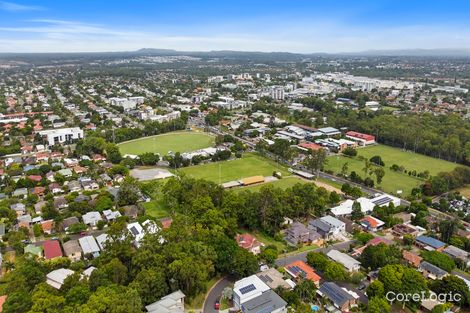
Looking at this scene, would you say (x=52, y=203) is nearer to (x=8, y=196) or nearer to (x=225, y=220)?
(x=8, y=196)

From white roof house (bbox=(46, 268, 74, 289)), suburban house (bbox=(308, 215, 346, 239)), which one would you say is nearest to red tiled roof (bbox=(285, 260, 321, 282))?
suburban house (bbox=(308, 215, 346, 239))

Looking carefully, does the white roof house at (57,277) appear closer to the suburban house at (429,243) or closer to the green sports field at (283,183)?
the green sports field at (283,183)

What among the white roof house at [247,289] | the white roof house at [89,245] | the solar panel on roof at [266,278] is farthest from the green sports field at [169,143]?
the white roof house at [247,289]

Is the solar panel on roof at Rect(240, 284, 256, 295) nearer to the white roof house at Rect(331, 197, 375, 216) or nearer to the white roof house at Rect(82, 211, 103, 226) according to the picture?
the white roof house at Rect(331, 197, 375, 216)

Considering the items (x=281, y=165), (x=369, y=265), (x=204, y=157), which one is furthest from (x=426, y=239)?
(x=204, y=157)

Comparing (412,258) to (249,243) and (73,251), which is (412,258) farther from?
(73,251)
